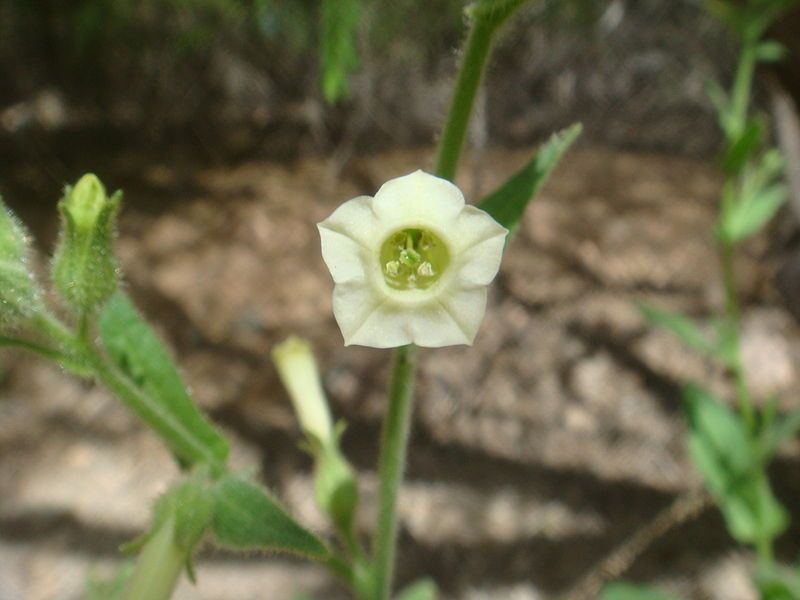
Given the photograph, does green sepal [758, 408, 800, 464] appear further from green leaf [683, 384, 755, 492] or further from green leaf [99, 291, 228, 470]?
green leaf [99, 291, 228, 470]

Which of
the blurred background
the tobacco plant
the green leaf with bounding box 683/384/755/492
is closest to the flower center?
the tobacco plant

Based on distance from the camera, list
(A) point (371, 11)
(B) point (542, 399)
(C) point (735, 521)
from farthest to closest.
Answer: (A) point (371, 11) < (B) point (542, 399) < (C) point (735, 521)

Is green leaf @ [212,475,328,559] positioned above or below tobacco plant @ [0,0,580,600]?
below

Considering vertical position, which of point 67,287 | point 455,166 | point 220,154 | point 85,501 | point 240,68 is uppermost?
point 240,68

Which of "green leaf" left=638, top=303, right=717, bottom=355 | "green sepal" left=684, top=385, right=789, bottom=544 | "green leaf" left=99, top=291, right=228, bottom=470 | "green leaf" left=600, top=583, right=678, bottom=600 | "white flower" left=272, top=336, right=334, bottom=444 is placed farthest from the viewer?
"green leaf" left=638, top=303, right=717, bottom=355

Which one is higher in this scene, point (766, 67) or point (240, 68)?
point (240, 68)

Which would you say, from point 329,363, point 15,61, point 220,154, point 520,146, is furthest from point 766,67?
point 15,61

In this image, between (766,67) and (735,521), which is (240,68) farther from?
(735,521)

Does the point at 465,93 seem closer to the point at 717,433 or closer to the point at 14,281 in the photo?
the point at 14,281
